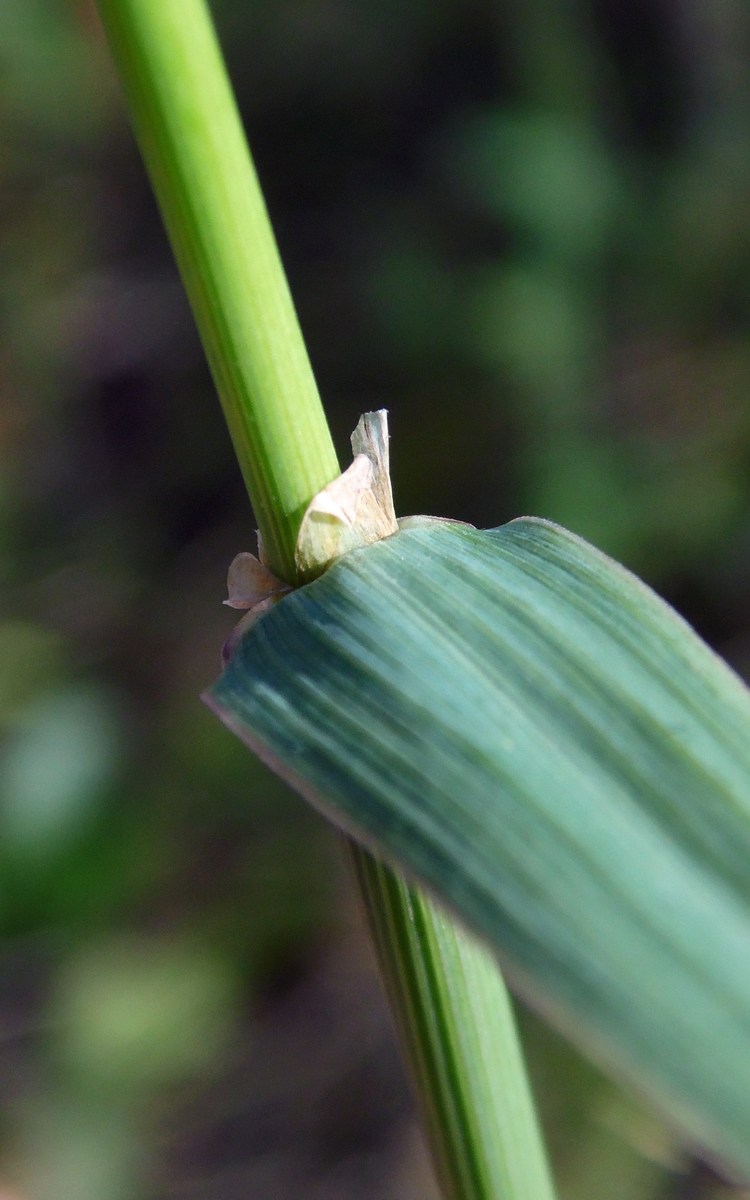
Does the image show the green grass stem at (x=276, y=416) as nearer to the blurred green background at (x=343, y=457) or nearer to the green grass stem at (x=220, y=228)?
the green grass stem at (x=220, y=228)

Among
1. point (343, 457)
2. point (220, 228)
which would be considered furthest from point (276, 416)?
point (343, 457)

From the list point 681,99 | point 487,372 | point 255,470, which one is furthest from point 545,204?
point 255,470

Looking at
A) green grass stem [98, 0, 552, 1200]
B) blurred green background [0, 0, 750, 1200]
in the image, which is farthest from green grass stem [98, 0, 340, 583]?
blurred green background [0, 0, 750, 1200]

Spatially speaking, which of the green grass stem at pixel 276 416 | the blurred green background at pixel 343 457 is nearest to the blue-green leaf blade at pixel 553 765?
the green grass stem at pixel 276 416

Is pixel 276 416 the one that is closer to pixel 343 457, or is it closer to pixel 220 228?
pixel 220 228

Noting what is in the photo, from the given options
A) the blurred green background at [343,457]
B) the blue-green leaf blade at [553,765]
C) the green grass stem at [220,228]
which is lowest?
the blue-green leaf blade at [553,765]
